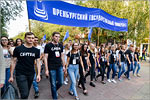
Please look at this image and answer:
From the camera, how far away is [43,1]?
3199 millimetres

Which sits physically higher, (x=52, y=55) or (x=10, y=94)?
(x=52, y=55)

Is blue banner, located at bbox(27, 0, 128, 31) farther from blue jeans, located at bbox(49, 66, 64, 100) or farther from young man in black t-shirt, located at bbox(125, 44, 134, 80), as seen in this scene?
blue jeans, located at bbox(49, 66, 64, 100)

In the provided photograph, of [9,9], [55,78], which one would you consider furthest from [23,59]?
[9,9]

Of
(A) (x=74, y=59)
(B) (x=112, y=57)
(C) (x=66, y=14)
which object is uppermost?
(C) (x=66, y=14)

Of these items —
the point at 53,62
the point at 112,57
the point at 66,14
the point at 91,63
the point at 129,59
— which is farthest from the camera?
the point at 129,59

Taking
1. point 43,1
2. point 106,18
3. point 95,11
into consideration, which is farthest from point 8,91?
point 106,18

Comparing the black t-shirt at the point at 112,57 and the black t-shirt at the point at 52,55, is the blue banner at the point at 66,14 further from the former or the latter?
the black t-shirt at the point at 112,57

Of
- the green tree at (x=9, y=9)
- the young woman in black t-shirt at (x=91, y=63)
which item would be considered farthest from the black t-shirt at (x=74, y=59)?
the green tree at (x=9, y=9)

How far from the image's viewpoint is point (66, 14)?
12.1 feet

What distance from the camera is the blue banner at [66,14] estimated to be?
9.96 ft

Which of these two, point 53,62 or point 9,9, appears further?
point 9,9

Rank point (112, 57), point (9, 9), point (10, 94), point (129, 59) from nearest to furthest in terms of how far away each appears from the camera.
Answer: point (10, 94) → point (112, 57) → point (129, 59) → point (9, 9)

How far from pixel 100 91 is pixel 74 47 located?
1932 millimetres

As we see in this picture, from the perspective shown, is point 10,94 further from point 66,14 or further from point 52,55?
point 66,14
